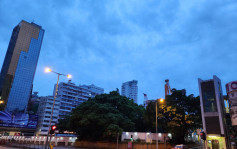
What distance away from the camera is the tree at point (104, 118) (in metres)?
41.6

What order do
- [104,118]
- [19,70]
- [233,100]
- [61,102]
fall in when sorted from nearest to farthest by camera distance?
[233,100]
[104,118]
[61,102]
[19,70]

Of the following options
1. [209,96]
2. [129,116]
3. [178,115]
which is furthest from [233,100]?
[129,116]

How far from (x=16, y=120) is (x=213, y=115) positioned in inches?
3411

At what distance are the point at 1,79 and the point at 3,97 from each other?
16.5 metres

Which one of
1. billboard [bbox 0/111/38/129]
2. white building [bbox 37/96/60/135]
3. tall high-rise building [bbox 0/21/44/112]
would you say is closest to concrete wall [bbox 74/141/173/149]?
billboard [bbox 0/111/38/129]

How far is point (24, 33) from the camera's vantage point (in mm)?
147875

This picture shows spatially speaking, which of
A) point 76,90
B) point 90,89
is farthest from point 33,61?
point 90,89

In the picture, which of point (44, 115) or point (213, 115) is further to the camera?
point (44, 115)

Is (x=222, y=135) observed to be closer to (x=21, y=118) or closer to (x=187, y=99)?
(x=187, y=99)

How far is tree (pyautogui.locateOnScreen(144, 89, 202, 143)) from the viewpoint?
1526 inches

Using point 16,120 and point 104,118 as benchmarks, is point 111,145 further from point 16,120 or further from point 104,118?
point 16,120

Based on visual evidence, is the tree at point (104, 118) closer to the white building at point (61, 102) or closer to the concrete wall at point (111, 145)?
the concrete wall at point (111, 145)

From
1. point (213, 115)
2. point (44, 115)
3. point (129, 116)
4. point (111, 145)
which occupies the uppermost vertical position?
point (44, 115)

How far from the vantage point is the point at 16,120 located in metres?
89.4
